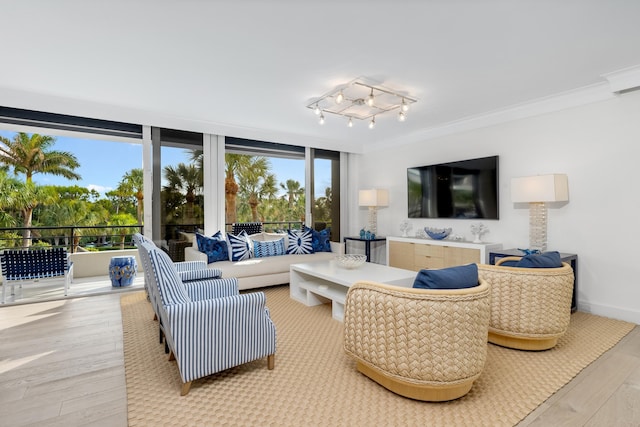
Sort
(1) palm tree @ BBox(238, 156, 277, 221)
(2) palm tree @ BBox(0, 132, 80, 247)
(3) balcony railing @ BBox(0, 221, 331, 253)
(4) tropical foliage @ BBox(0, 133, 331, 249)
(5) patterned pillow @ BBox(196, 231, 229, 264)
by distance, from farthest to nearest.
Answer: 1. (1) palm tree @ BBox(238, 156, 277, 221)
2. (2) palm tree @ BBox(0, 132, 80, 247)
3. (4) tropical foliage @ BBox(0, 133, 331, 249)
4. (3) balcony railing @ BBox(0, 221, 331, 253)
5. (5) patterned pillow @ BBox(196, 231, 229, 264)

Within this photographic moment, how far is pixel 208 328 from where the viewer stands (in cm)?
196

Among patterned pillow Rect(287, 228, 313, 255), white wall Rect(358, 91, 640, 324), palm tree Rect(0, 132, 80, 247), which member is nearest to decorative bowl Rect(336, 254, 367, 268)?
patterned pillow Rect(287, 228, 313, 255)

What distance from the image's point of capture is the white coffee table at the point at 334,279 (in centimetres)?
321

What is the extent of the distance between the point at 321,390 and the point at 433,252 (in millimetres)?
3193

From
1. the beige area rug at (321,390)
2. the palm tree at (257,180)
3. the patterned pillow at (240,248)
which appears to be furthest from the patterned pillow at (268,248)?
the palm tree at (257,180)

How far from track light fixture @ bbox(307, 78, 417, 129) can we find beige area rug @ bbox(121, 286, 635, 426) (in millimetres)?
2475

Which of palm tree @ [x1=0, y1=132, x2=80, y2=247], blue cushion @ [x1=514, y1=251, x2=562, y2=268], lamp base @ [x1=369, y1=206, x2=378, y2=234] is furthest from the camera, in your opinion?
palm tree @ [x1=0, y1=132, x2=80, y2=247]

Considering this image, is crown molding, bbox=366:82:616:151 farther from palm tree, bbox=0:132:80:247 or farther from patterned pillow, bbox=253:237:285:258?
palm tree, bbox=0:132:80:247

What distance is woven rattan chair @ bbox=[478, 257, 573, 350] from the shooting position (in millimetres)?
2430

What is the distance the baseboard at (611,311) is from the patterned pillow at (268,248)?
380 centimetres

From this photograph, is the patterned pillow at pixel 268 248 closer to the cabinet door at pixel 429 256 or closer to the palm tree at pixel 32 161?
the cabinet door at pixel 429 256

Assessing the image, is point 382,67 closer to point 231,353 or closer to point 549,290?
point 549,290

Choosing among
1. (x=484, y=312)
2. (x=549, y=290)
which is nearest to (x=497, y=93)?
(x=549, y=290)

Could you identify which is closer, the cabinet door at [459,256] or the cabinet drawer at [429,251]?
the cabinet door at [459,256]
